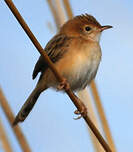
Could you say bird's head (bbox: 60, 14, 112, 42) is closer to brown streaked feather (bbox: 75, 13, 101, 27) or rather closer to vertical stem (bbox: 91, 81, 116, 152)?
brown streaked feather (bbox: 75, 13, 101, 27)

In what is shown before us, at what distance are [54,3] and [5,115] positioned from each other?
94 centimetres

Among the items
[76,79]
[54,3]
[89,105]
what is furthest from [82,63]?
[54,3]

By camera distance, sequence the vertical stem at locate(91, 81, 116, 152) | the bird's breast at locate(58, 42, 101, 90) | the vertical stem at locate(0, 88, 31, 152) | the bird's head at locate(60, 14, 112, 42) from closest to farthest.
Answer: the vertical stem at locate(0, 88, 31, 152)
the vertical stem at locate(91, 81, 116, 152)
the bird's breast at locate(58, 42, 101, 90)
the bird's head at locate(60, 14, 112, 42)

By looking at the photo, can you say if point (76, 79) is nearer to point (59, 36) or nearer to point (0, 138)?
point (59, 36)

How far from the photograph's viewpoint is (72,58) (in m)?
2.56

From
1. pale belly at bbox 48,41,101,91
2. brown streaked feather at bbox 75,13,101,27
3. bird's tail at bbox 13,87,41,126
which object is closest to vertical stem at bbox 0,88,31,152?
bird's tail at bbox 13,87,41,126

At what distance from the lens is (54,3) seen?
2510 mm

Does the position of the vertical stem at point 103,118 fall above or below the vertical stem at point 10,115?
below

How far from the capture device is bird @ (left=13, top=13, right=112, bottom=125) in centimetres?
256

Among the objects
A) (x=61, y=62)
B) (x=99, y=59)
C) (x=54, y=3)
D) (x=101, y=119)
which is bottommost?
(x=101, y=119)

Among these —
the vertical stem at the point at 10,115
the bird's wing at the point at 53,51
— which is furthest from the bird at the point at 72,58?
the vertical stem at the point at 10,115

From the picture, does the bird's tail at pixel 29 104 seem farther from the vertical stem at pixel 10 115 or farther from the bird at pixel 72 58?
the vertical stem at pixel 10 115

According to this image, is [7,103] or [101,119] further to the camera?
[101,119]

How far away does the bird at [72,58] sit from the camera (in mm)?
2557
